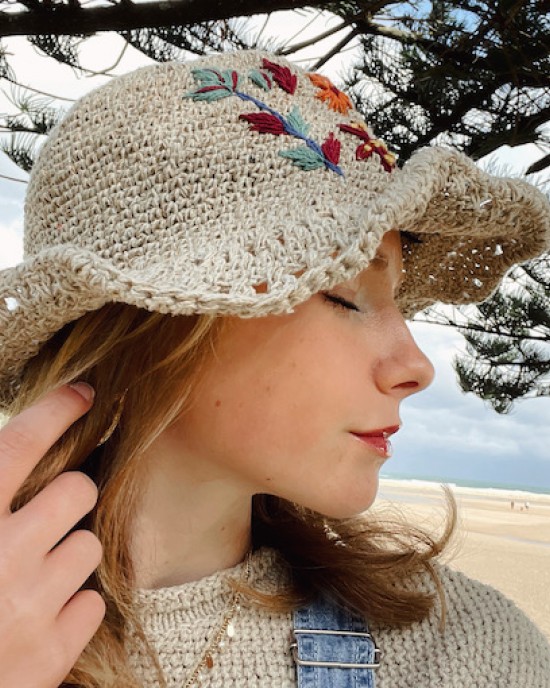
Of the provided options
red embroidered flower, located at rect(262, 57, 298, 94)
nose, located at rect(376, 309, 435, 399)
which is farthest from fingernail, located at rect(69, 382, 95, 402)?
red embroidered flower, located at rect(262, 57, 298, 94)

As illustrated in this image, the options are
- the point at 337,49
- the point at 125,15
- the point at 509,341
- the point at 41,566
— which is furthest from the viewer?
the point at 509,341

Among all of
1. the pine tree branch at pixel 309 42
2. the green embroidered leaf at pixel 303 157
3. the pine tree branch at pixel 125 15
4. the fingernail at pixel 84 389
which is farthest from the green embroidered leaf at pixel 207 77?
the pine tree branch at pixel 309 42

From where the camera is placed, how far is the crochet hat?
747 millimetres

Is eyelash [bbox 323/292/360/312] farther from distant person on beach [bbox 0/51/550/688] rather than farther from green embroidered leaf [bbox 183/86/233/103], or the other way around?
green embroidered leaf [bbox 183/86/233/103]

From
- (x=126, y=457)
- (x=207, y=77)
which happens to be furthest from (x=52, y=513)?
(x=207, y=77)

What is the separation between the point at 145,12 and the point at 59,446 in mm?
1145

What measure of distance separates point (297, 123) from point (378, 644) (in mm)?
611

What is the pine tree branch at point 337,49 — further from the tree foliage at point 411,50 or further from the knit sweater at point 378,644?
the knit sweater at point 378,644

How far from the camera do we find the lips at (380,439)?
33.4 inches

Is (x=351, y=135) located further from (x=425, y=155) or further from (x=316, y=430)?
(x=316, y=430)

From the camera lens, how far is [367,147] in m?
0.93

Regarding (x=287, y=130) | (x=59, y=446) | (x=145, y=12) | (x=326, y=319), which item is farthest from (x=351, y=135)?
(x=145, y=12)

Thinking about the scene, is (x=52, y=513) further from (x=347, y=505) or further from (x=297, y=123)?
(x=297, y=123)

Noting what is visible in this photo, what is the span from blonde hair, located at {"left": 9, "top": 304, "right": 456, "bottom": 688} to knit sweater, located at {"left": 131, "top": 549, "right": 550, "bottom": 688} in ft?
0.06
